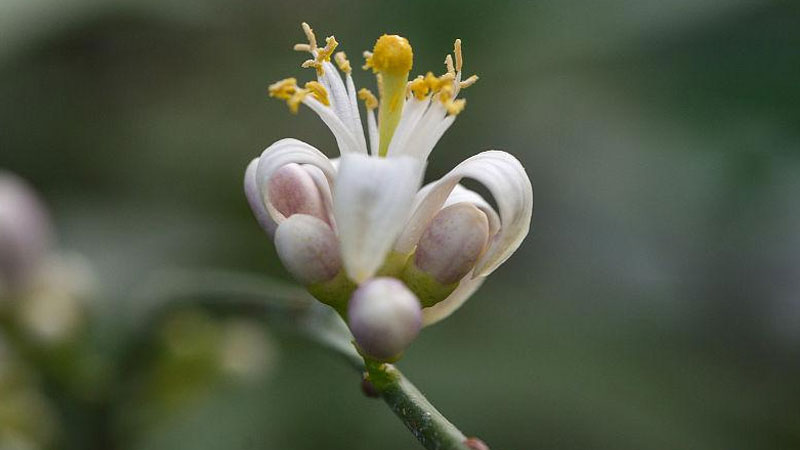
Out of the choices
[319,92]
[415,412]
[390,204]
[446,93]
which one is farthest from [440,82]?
[415,412]

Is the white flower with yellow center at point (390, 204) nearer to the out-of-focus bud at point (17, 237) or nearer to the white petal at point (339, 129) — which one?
the white petal at point (339, 129)

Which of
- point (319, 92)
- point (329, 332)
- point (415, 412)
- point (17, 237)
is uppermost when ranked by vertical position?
point (17, 237)

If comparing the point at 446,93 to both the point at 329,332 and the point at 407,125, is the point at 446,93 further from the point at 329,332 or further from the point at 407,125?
the point at 329,332

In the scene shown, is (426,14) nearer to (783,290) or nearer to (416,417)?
A: (783,290)

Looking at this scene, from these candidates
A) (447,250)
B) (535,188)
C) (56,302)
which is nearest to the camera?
(447,250)

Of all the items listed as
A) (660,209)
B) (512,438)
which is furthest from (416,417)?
(660,209)
